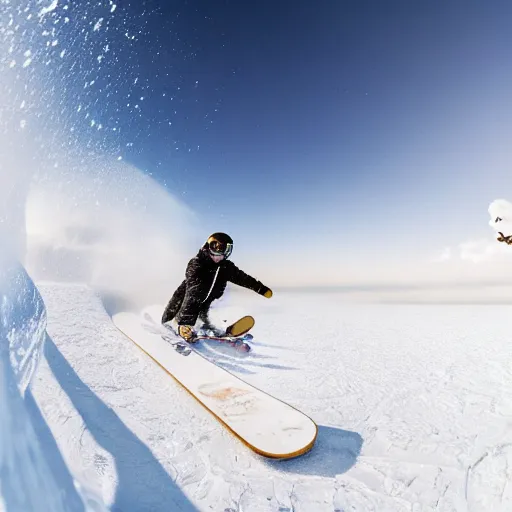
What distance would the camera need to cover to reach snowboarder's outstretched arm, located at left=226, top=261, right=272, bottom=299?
22.5 feet

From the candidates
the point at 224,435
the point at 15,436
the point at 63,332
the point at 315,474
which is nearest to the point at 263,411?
the point at 224,435

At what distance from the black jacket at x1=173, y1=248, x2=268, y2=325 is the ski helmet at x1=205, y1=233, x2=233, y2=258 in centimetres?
20

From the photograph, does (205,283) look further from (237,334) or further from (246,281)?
(237,334)

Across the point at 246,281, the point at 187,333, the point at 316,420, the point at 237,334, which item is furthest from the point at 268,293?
the point at 316,420

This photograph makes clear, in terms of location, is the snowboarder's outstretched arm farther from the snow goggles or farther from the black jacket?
the snow goggles

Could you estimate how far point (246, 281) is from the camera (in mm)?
6953

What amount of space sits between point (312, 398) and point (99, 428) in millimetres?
2438

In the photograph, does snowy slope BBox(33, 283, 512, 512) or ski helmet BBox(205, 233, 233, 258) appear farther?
ski helmet BBox(205, 233, 233, 258)

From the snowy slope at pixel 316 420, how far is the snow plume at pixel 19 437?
0.20m

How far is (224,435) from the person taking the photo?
3008 millimetres

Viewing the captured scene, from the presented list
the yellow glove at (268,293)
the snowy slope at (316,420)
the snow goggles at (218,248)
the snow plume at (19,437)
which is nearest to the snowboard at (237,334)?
the snowy slope at (316,420)

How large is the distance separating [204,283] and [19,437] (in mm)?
4225

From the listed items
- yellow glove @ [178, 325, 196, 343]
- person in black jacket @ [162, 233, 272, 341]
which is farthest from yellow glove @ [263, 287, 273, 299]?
yellow glove @ [178, 325, 196, 343]

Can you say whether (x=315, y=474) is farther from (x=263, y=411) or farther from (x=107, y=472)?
(x=107, y=472)
